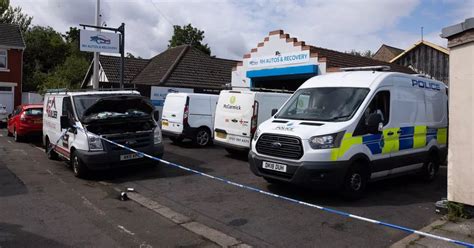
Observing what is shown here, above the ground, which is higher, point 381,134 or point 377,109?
point 377,109

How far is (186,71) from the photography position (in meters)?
28.5

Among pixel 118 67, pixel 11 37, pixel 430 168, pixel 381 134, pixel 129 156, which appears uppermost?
pixel 11 37

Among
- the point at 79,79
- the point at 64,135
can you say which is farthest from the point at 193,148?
the point at 79,79

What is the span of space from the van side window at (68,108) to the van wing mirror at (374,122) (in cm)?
654

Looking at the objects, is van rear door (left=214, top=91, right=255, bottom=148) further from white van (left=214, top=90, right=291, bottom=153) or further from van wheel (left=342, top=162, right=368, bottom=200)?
van wheel (left=342, top=162, right=368, bottom=200)

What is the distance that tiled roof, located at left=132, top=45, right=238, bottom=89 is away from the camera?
90.2ft

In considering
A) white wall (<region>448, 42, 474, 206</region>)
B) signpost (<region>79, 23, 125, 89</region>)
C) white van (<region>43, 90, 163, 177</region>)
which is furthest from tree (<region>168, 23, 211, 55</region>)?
white wall (<region>448, 42, 474, 206</region>)

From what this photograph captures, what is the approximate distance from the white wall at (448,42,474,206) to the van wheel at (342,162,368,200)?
1.49m

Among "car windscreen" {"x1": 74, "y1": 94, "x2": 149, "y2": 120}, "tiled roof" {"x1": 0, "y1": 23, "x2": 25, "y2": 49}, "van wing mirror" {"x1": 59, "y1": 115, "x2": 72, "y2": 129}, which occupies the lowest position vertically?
"van wing mirror" {"x1": 59, "y1": 115, "x2": 72, "y2": 129}

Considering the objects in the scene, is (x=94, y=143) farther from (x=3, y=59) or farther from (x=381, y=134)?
(x=3, y=59)

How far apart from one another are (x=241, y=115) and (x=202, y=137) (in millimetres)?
3295

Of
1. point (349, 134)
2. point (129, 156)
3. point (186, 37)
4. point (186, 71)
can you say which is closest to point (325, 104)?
point (349, 134)

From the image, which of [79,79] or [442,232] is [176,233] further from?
[79,79]

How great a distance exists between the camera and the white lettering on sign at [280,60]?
644 inches
